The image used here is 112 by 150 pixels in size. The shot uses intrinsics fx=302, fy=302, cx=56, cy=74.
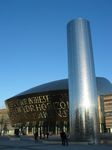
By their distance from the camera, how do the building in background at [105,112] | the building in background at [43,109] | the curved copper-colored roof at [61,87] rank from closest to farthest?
1. the building in background at [43,109]
2. the curved copper-colored roof at [61,87]
3. the building in background at [105,112]

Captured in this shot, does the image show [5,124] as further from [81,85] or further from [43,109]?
[81,85]

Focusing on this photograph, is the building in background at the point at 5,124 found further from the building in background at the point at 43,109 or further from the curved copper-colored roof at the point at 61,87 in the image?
the curved copper-colored roof at the point at 61,87

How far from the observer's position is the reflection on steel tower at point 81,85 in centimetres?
3675

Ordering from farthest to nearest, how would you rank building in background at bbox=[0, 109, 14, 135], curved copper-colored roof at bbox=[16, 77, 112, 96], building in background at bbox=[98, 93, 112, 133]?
building in background at bbox=[0, 109, 14, 135], building in background at bbox=[98, 93, 112, 133], curved copper-colored roof at bbox=[16, 77, 112, 96]

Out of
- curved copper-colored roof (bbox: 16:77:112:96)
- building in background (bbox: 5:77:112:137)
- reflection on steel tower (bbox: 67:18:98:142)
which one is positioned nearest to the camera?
reflection on steel tower (bbox: 67:18:98:142)

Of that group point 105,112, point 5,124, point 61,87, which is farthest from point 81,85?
point 5,124

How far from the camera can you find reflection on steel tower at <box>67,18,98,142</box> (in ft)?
121

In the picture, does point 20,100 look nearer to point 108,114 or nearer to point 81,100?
point 108,114

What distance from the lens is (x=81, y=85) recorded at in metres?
37.2

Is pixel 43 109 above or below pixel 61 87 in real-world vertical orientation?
below

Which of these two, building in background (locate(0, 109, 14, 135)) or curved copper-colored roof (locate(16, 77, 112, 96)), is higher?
curved copper-colored roof (locate(16, 77, 112, 96))

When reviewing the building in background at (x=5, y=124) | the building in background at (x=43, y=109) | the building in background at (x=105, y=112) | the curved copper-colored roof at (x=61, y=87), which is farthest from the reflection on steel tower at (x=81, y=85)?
the building in background at (x=5, y=124)

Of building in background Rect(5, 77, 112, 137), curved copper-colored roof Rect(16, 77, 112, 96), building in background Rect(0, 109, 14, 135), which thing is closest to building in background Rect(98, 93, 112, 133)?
building in background Rect(5, 77, 112, 137)

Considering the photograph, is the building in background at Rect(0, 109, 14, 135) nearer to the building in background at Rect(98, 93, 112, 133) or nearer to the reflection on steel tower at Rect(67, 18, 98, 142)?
the building in background at Rect(98, 93, 112, 133)
